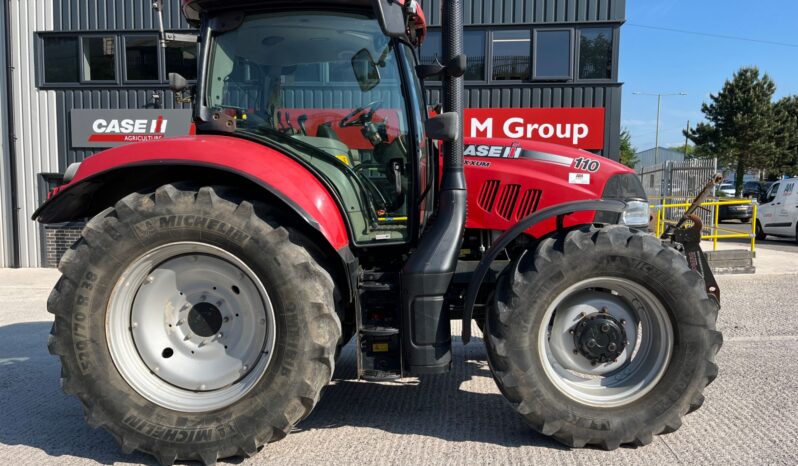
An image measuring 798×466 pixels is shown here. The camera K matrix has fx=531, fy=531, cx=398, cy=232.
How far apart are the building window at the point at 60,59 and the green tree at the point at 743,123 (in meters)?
33.0

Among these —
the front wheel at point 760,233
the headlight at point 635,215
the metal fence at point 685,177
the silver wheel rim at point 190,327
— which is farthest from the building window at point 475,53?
the front wheel at point 760,233

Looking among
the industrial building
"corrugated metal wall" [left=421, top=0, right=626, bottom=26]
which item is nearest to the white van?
the industrial building

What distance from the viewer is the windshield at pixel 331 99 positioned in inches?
115

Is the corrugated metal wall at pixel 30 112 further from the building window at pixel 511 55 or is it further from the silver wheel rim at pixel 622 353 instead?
the silver wheel rim at pixel 622 353

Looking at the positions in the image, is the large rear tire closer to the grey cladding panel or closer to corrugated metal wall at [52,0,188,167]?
corrugated metal wall at [52,0,188,167]

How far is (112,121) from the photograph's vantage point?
10.2 m

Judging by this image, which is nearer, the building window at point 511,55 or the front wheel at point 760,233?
the building window at point 511,55

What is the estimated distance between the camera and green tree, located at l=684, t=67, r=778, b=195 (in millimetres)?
32094

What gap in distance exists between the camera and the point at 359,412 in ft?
10.7

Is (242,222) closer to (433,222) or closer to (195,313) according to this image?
(195,313)

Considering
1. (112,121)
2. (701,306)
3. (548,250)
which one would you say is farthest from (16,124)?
(701,306)

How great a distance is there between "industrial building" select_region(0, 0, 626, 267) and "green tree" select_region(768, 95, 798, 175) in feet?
98.0

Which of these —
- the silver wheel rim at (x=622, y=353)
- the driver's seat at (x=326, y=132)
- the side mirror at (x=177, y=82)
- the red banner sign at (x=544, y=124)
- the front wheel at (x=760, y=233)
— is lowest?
the front wheel at (x=760, y=233)

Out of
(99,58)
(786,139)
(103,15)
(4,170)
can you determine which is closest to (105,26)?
(103,15)
